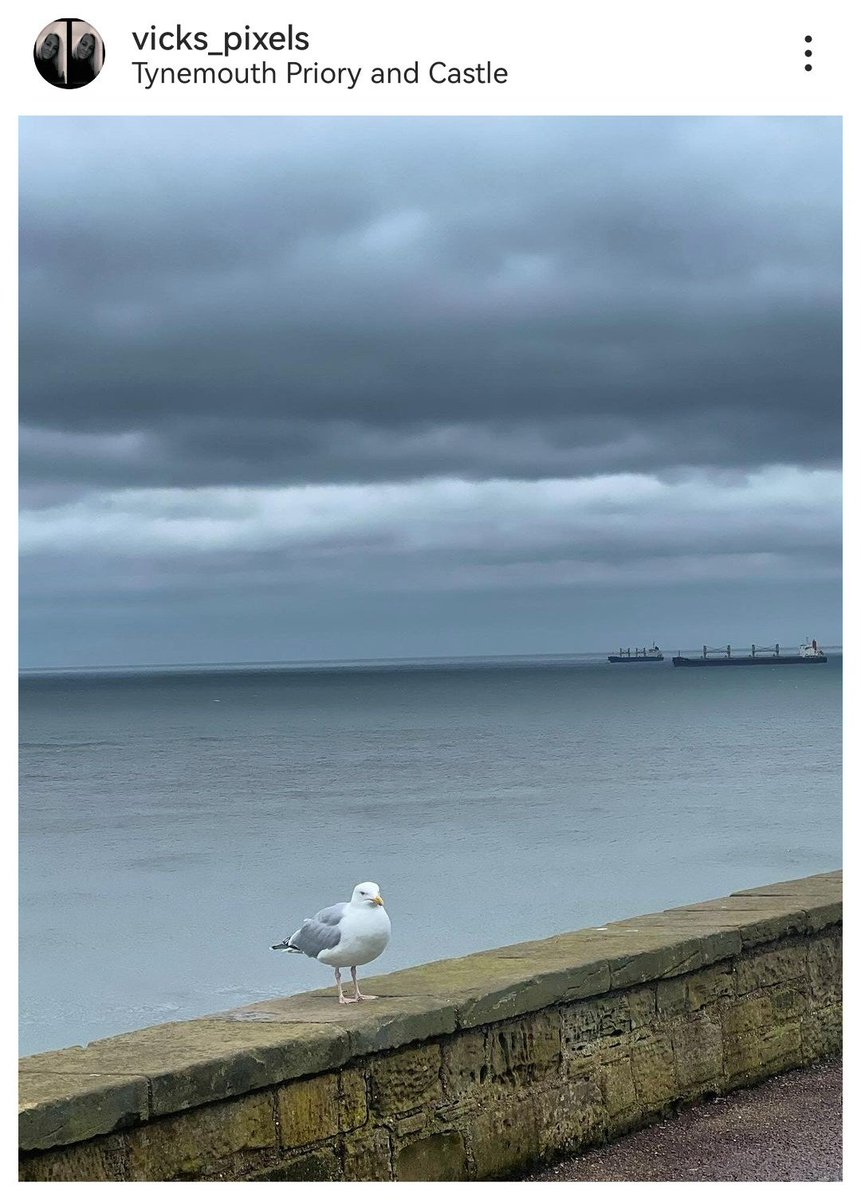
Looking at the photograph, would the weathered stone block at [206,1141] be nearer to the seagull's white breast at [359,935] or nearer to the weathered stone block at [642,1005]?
the seagull's white breast at [359,935]

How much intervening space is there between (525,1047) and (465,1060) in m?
0.24

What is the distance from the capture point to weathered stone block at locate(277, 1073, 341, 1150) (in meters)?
3.44

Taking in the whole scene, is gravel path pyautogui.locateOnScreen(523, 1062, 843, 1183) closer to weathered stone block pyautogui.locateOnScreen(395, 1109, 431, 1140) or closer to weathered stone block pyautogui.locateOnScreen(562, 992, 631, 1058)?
weathered stone block pyautogui.locateOnScreen(562, 992, 631, 1058)

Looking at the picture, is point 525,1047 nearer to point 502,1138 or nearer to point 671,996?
point 502,1138

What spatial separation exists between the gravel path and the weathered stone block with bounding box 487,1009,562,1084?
302 mm

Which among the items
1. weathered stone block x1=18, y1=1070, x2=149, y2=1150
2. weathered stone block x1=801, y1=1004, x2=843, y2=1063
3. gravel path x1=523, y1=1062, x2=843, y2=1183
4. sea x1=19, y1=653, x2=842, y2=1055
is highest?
weathered stone block x1=18, y1=1070, x2=149, y2=1150

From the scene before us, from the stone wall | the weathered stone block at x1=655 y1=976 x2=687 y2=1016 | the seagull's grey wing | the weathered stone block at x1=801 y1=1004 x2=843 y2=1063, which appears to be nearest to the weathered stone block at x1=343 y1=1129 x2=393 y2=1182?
the stone wall

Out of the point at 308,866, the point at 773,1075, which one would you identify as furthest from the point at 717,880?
the point at 773,1075

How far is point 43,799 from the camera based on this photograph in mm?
41938

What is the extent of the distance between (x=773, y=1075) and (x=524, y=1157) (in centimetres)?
127

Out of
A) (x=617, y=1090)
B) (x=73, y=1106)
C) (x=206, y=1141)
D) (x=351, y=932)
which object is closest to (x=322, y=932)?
(x=351, y=932)

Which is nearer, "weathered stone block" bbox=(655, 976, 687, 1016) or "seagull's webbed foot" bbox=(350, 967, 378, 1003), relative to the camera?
"seagull's webbed foot" bbox=(350, 967, 378, 1003)
